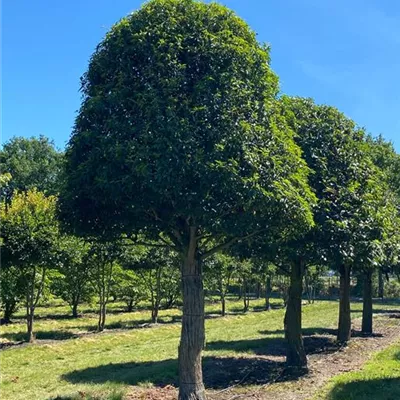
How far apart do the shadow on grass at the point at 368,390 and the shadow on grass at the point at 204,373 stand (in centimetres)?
157

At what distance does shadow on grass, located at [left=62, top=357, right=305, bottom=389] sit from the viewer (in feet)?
34.3

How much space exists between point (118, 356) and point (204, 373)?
4082 mm

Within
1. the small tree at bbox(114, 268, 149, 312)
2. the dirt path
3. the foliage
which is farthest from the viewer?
the small tree at bbox(114, 268, 149, 312)

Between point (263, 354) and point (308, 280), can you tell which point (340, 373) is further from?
point (308, 280)

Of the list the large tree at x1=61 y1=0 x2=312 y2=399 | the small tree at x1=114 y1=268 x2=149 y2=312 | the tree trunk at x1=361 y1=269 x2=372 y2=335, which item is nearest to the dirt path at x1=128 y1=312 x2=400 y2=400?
the tree trunk at x1=361 y1=269 x2=372 y2=335

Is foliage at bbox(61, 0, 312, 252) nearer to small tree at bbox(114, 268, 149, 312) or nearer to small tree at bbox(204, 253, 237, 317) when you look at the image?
small tree at bbox(114, 268, 149, 312)

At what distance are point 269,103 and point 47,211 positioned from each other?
480 inches

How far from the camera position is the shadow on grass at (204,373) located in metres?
10.5

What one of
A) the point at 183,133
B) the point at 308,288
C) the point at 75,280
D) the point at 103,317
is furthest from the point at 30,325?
the point at 308,288

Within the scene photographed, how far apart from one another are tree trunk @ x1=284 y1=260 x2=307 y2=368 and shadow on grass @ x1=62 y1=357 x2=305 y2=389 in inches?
18.5

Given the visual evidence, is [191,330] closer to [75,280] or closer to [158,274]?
[158,274]

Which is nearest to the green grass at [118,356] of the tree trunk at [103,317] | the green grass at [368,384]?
the tree trunk at [103,317]

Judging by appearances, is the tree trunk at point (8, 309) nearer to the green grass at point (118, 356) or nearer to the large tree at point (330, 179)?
the green grass at point (118, 356)

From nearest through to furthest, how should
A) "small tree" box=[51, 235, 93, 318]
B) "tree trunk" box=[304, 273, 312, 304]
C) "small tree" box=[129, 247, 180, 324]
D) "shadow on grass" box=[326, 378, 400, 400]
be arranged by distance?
"shadow on grass" box=[326, 378, 400, 400], "small tree" box=[51, 235, 93, 318], "small tree" box=[129, 247, 180, 324], "tree trunk" box=[304, 273, 312, 304]
